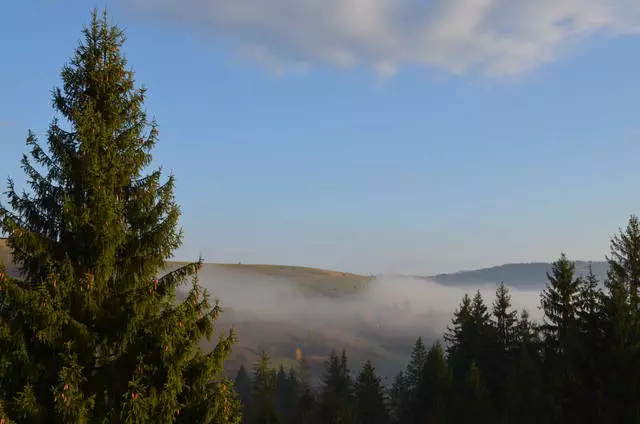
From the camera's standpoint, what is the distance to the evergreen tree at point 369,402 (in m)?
78.8

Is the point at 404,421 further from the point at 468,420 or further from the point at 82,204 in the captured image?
the point at 82,204

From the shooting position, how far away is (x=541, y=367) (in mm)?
50938

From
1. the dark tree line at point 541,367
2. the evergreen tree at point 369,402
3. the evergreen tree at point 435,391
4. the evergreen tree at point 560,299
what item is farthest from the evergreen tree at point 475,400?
the evergreen tree at point 369,402

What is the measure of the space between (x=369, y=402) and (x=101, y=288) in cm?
6901

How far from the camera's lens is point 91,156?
15.5 m

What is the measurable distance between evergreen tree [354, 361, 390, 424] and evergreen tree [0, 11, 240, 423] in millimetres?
66360

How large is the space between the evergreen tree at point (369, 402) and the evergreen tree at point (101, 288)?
66360 millimetres

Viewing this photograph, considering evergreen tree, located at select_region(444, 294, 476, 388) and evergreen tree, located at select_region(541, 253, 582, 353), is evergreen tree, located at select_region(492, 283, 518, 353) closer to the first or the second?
evergreen tree, located at select_region(444, 294, 476, 388)

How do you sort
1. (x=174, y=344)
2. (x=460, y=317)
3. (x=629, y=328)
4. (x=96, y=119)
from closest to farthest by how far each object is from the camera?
1. (x=174, y=344)
2. (x=96, y=119)
3. (x=629, y=328)
4. (x=460, y=317)

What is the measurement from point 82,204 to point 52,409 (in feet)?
16.9

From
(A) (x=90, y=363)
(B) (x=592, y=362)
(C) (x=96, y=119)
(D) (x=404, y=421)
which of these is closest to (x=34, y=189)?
(C) (x=96, y=119)

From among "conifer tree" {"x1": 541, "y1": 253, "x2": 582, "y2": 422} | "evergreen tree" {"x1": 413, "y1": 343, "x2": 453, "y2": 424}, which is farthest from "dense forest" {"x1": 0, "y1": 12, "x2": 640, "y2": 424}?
"evergreen tree" {"x1": 413, "y1": 343, "x2": 453, "y2": 424}

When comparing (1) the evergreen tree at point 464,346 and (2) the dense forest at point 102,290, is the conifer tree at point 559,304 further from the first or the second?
(2) the dense forest at point 102,290

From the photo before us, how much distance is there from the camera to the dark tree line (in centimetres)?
3028
